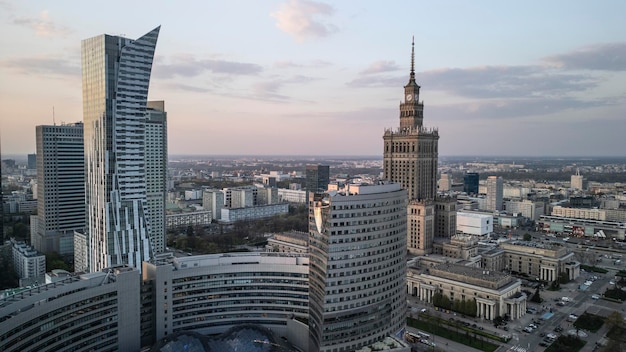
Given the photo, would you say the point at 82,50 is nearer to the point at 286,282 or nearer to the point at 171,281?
the point at 171,281

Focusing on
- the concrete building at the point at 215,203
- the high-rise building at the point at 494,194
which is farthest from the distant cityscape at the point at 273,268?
the high-rise building at the point at 494,194

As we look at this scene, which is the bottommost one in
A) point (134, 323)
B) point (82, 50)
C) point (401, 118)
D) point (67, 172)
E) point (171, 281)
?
point (134, 323)

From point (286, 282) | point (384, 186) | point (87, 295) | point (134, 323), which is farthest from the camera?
point (286, 282)

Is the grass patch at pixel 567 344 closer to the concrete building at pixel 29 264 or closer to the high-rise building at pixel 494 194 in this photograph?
the concrete building at pixel 29 264

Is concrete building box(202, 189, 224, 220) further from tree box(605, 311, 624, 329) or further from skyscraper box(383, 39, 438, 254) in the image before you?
tree box(605, 311, 624, 329)

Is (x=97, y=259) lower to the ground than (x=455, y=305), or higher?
higher

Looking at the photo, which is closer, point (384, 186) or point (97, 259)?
point (384, 186)

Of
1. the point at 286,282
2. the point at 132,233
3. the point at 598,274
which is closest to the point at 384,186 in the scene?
the point at 286,282
